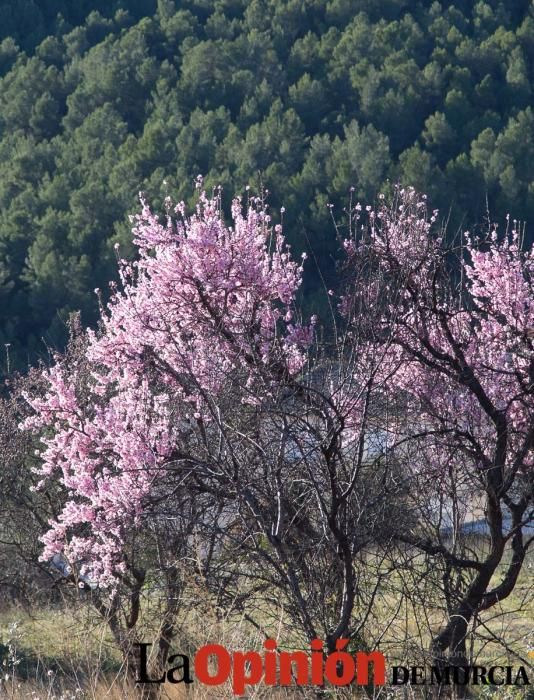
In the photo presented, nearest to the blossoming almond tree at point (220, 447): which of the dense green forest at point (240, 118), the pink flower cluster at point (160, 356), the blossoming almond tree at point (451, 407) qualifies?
the pink flower cluster at point (160, 356)

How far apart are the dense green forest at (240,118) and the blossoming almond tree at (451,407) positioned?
20127 millimetres

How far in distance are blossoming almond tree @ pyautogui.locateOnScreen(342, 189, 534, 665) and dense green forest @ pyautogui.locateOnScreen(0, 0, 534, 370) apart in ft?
66.0

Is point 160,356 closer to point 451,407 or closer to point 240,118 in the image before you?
point 451,407

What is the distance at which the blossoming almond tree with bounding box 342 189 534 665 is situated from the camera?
587 centimetres

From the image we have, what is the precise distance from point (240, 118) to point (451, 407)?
39.2 m

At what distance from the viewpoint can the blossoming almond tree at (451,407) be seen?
19.3ft

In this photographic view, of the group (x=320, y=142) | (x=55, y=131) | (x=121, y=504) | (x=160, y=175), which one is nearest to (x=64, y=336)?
(x=160, y=175)

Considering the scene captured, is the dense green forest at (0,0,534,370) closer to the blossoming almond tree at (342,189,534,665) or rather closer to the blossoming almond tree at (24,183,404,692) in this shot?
the blossoming almond tree at (24,183,404,692)

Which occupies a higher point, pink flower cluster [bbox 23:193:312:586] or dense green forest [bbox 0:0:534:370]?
dense green forest [bbox 0:0:534:370]

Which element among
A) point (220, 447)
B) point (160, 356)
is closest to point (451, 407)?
point (220, 447)

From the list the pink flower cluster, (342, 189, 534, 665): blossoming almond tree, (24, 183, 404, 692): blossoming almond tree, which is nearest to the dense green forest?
the pink flower cluster

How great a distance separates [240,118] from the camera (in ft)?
146

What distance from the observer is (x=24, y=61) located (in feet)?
185

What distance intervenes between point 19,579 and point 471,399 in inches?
215
